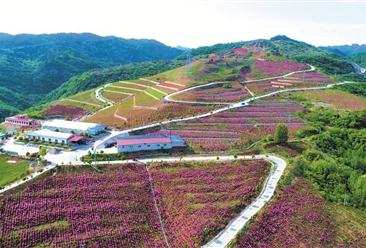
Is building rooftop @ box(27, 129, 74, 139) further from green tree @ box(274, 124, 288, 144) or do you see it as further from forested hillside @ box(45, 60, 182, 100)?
forested hillside @ box(45, 60, 182, 100)

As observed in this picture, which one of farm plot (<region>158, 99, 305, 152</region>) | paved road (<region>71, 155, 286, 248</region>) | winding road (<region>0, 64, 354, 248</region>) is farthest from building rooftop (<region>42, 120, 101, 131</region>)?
paved road (<region>71, 155, 286, 248</region>)

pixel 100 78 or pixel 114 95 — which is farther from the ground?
pixel 100 78

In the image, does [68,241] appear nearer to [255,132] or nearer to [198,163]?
[198,163]

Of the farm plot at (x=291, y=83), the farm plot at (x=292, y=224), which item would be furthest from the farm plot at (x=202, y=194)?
the farm plot at (x=291, y=83)


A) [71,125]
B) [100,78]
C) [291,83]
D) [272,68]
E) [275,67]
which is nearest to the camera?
[71,125]

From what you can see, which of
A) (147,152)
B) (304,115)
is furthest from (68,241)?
(304,115)

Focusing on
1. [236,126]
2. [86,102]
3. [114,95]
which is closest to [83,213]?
[236,126]

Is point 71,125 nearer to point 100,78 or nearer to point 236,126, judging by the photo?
point 236,126

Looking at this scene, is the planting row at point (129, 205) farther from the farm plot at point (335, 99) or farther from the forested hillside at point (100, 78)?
the forested hillside at point (100, 78)
